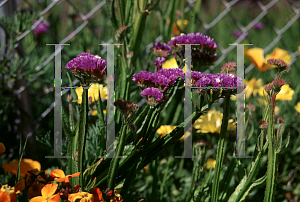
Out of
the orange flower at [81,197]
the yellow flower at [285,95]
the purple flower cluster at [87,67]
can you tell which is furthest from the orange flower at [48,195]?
the yellow flower at [285,95]

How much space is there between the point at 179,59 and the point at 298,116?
595 millimetres

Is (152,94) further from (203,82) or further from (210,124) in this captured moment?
(210,124)

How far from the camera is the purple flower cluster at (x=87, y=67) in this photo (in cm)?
42

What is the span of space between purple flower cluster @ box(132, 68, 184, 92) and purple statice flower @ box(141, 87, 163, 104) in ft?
0.08

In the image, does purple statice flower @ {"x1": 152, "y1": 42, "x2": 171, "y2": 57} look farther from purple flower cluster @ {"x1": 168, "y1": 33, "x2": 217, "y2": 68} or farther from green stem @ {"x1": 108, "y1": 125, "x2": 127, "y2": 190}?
green stem @ {"x1": 108, "y1": 125, "x2": 127, "y2": 190}

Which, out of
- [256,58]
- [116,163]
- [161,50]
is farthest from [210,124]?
[256,58]

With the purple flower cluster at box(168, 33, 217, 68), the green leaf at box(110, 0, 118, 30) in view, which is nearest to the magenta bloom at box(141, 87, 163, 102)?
the purple flower cluster at box(168, 33, 217, 68)

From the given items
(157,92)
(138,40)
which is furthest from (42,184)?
(138,40)

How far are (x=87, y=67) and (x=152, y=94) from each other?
10cm

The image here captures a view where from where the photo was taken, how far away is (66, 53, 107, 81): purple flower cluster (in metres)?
0.42

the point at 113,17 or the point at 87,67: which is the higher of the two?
the point at 113,17

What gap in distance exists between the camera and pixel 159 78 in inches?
18.4

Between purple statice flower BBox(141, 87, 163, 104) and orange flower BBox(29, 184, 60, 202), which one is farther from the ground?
purple statice flower BBox(141, 87, 163, 104)

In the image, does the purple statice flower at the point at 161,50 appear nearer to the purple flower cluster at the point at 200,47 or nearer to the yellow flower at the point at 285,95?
the purple flower cluster at the point at 200,47
